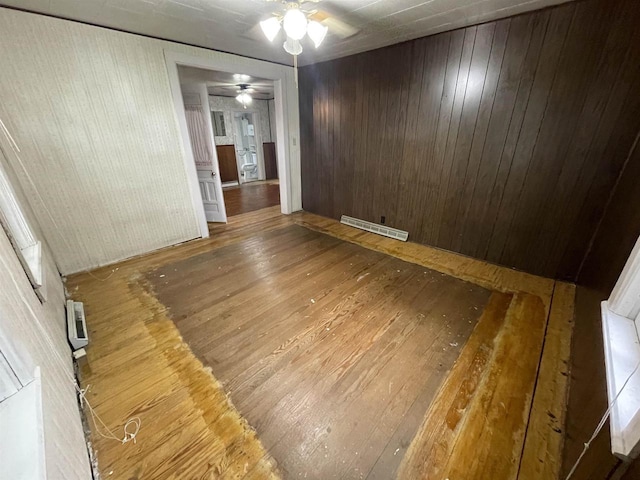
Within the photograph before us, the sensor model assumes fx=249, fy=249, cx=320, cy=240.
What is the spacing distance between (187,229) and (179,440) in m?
2.76

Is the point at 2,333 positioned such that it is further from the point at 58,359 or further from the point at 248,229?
the point at 248,229

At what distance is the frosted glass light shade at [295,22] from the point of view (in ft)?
5.87

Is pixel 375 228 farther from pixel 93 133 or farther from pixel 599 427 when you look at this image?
pixel 93 133

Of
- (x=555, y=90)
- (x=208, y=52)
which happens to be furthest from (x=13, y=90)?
(x=555, y=90)

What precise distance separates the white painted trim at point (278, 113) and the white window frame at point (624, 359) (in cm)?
388

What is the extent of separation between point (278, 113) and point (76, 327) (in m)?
3.78

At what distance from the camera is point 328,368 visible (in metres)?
1.65

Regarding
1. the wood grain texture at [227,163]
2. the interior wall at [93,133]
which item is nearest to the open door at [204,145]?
the interior wall at [93,133]

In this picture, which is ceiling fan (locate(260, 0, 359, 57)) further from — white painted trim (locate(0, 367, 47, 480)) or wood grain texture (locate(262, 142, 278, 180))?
wood grain texture (locate(262, 142, 278, 180))

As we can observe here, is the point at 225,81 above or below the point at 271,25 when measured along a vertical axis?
above

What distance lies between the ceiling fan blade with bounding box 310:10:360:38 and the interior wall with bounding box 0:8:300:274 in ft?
5.18

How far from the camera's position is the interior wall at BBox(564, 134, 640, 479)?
932 mm

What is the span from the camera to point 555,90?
7.34ft

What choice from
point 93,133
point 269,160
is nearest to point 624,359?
point 93,133
